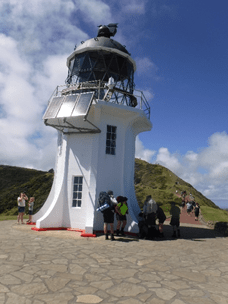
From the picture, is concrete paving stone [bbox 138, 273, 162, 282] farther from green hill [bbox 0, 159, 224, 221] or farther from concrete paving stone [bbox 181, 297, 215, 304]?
green hill [bbox 0, 159, 224, 221]

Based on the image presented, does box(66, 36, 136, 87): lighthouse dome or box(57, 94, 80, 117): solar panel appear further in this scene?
box(66, 36, 136, 87): lighthouse dome

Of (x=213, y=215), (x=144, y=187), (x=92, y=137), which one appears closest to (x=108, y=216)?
(x=92, y=137)

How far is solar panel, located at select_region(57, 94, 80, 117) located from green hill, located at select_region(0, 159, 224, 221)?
47.0 feet

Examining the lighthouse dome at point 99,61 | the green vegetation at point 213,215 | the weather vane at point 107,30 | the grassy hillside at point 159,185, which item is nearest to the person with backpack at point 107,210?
the lighthouse dome at point 99,61

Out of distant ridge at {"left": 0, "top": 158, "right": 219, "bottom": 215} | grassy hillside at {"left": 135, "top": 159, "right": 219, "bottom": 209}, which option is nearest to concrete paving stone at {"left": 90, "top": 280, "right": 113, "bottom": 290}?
distant ridge at {"left": 0, "top": 158, "right": 219, "bottom": 215}

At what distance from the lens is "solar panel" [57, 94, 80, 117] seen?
10727 mm

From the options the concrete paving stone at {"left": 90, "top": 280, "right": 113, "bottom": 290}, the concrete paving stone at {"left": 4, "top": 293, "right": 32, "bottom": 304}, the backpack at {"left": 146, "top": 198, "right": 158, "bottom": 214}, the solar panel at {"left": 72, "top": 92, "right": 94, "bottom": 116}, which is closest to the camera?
the concrete paving stone at {"left": 4, "top": 293, "right": 32, "bottom": 304}

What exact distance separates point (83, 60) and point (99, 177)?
622cm

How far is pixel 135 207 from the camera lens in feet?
42.3

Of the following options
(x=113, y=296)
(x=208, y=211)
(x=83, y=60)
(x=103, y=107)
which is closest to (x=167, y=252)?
(x=113, y=296)

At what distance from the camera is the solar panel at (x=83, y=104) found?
10.3 metres

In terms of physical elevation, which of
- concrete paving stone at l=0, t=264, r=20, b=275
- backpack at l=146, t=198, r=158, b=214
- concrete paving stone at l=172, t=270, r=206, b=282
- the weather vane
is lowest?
concrete paving stone at l=172, t=270, r=206, b=282

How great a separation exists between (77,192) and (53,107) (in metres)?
4.29

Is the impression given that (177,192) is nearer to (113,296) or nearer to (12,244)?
(12,244)
